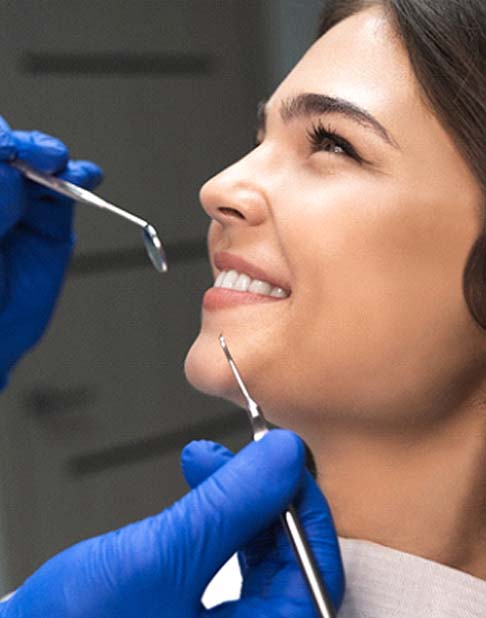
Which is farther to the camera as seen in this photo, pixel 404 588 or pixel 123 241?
pixel 123 241

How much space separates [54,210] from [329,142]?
0.56 m

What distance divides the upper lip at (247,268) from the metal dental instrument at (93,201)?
9 cm

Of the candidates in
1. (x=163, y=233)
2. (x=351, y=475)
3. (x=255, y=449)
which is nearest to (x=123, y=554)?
(x=255, y=449)

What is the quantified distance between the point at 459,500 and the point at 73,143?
154 centimetres

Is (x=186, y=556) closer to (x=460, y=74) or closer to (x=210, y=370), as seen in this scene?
(x=210, y=370)

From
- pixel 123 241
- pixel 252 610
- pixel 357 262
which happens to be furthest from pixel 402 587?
pixel 123 241

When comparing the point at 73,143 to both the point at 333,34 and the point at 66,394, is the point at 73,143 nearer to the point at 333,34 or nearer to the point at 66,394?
the point at 66,394

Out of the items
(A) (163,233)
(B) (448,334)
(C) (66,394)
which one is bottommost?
(C) (66,394)

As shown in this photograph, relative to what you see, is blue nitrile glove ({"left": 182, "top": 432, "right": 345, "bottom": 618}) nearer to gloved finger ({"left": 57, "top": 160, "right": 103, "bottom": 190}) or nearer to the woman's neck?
the woman's neck

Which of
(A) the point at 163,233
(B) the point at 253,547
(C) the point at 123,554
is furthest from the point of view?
(A) the point at 163,233

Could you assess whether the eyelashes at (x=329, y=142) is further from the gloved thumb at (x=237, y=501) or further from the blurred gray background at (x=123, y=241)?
the blurred gray background at (x=123, y=241)

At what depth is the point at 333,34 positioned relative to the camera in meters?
1.20

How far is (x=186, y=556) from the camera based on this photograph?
0.90 m

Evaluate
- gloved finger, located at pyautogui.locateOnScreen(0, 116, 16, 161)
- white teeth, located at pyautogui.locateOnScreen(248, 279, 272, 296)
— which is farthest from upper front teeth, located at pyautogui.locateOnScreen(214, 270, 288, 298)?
gloved finger, located at pyautogui.locateOnScreen(0, 116, 16, 161)
